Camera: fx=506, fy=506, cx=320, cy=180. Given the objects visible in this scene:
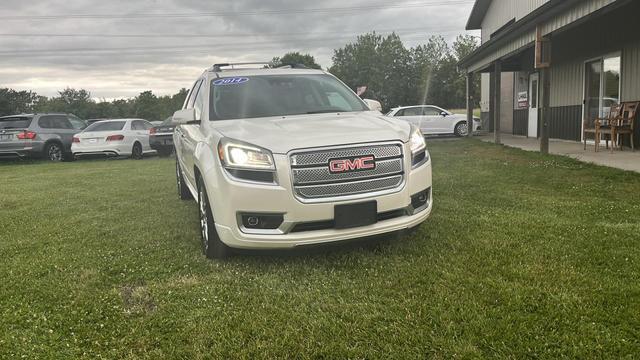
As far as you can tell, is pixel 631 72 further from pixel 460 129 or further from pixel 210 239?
pixel 460 129

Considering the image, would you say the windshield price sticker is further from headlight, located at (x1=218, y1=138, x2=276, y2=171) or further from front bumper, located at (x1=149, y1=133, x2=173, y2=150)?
front bumper, located at (x1=149, y1=133, x2=173, y2=150)

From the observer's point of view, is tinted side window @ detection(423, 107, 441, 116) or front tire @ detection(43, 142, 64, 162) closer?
front tire @ detection(43, 142, 64, 162)

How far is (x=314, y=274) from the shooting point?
12.5 feet

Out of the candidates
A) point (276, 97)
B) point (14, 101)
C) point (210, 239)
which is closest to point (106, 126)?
point (276, 97)

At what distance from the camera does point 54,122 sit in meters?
16.5

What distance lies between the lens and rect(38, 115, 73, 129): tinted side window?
630 inches

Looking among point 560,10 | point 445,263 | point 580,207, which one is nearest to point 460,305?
point 445,263

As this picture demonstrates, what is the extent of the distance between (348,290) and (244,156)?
4.13ft

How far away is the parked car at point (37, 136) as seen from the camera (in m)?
15.2

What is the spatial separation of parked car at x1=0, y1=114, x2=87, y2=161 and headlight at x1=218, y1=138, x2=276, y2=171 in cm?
1402

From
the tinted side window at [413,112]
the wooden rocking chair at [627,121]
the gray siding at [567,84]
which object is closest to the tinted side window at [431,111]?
the tinted side window at [413,112]

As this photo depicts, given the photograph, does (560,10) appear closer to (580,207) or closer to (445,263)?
(580,207)

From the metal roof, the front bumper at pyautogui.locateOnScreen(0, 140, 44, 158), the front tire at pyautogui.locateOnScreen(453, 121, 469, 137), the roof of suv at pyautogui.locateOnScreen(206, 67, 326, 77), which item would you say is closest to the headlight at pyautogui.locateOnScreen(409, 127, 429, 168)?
the roof of suv at pyautogui.locateOnScreen(206, 67, 326, 77)

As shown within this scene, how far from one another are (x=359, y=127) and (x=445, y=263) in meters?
1.27
